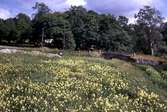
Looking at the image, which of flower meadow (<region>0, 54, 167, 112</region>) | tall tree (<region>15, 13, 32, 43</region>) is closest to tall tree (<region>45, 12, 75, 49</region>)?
tall tree (<region>15, 13, 32, 43</region>)

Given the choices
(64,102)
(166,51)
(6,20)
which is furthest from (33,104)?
(6,20)

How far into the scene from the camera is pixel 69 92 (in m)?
19.2

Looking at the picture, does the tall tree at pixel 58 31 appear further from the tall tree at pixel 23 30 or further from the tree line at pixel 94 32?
the tall tree at pixel 23 30

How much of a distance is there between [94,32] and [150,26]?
41.9 ft

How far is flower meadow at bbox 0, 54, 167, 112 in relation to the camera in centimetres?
1652

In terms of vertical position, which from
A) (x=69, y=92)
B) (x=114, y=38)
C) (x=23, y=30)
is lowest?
(x=69, y=92)

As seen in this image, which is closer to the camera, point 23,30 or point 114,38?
point 114,38

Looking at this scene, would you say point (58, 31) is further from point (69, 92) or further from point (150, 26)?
point (69, 92)

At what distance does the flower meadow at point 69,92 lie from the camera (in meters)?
16.5

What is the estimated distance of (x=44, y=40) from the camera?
A: 11538 centimetres

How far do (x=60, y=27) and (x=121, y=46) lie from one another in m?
14.1

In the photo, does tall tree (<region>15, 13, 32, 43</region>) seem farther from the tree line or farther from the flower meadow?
the flower meadow

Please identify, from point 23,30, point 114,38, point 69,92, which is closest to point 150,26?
point 114,38

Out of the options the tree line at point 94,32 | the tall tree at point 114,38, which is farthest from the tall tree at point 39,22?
the tall tree at point 114,38
